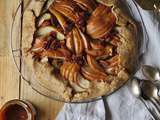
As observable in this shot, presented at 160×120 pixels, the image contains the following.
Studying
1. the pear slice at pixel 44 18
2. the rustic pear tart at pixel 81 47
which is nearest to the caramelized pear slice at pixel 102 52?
the rustic pear tart at pixel 81 47

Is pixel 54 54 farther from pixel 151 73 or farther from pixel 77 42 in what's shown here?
pixel 151 73

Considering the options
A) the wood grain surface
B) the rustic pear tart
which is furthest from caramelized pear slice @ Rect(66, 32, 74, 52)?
the wood grain surface

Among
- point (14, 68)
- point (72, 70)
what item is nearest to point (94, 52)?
point (72, 70)

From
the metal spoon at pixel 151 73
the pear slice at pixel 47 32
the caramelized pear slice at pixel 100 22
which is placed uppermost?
the caramelized pear slice at pixel 100 22

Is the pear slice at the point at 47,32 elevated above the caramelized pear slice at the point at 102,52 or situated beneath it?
elevated above

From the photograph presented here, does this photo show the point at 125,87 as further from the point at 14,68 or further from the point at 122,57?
the point at 14,68

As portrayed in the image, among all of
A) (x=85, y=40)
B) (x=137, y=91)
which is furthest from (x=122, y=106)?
(x=85, y=40)

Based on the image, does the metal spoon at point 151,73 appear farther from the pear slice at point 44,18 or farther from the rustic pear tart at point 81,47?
the pear slice at point 44,18

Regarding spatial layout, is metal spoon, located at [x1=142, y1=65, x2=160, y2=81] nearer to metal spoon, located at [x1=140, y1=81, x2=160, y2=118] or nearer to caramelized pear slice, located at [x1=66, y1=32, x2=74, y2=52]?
metal spoon, located at [x1=140, y1=81, x2=160, y2=118]
